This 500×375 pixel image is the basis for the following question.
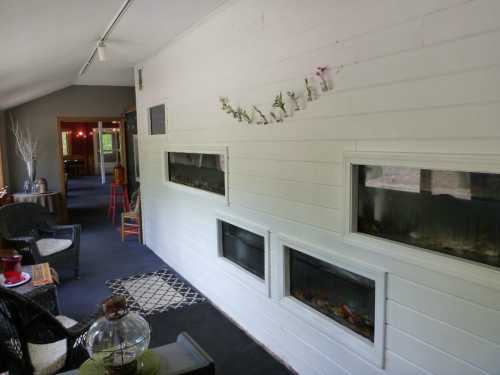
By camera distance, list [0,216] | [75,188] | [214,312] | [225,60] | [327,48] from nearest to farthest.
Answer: [327,48]
[225,60]
[214,312]
[0,216]
[75,188]

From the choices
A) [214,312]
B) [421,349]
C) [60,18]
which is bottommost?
[214,312]

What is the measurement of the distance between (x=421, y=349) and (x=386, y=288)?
0.92ft

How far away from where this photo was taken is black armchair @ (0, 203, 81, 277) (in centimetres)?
391

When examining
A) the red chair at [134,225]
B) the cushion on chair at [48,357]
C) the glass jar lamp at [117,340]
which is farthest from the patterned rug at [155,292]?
the glass jar lamp at [117,340]

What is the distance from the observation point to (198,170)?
3.72 metres

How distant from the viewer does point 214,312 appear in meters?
3.40

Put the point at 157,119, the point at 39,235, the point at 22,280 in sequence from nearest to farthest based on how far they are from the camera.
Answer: the point at 22,280 → the point at 39,235 → the point at 157,119

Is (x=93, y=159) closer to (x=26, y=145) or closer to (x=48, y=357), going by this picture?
(x=26, y=145)

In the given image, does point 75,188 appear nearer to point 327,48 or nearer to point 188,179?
point 188,179

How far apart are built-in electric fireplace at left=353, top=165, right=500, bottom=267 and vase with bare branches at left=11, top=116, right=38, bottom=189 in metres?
6.29

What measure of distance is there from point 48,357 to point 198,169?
2077mm

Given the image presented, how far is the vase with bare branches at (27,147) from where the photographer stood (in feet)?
21.6

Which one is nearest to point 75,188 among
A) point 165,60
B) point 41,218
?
point 41,218

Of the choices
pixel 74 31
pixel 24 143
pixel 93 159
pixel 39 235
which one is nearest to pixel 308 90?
pixel 74 31
